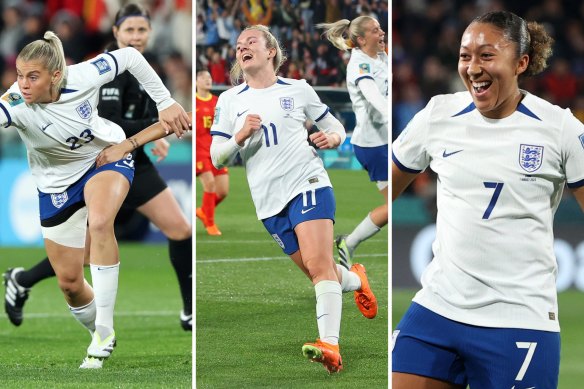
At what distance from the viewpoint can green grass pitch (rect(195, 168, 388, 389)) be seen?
12.7 ft

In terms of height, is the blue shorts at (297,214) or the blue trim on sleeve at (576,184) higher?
Answer: the blue trim on sleeve at (576,184)

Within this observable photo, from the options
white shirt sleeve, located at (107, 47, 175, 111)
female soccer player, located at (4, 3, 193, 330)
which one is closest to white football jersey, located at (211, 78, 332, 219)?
white shirt sleeve, located at (107, 47, 175, 111)

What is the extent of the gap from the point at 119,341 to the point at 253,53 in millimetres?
2662

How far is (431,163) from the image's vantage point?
122 inches

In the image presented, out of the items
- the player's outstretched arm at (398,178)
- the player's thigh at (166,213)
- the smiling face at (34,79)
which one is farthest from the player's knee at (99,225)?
the player's outstretched arm at (398,178)

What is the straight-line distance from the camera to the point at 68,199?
15.8 feet

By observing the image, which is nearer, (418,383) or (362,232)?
(418,383)

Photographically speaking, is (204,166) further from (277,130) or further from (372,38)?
(372,38)

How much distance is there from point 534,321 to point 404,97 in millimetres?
6367

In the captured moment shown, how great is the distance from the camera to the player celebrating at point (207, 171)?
3.90 metres

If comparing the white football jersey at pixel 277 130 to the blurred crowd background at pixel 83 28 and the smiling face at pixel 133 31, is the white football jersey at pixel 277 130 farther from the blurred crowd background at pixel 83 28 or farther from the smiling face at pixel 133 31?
the blurred crowd background at pixel 83 28

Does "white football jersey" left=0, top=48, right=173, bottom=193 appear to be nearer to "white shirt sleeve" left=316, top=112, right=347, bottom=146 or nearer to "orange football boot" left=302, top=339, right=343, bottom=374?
"white shirt sleeve" left=316, top=112, right=347, bottom=146

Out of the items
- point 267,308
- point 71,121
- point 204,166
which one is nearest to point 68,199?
point 71,121

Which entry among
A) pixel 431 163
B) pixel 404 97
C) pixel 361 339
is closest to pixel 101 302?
pixel 361 339
